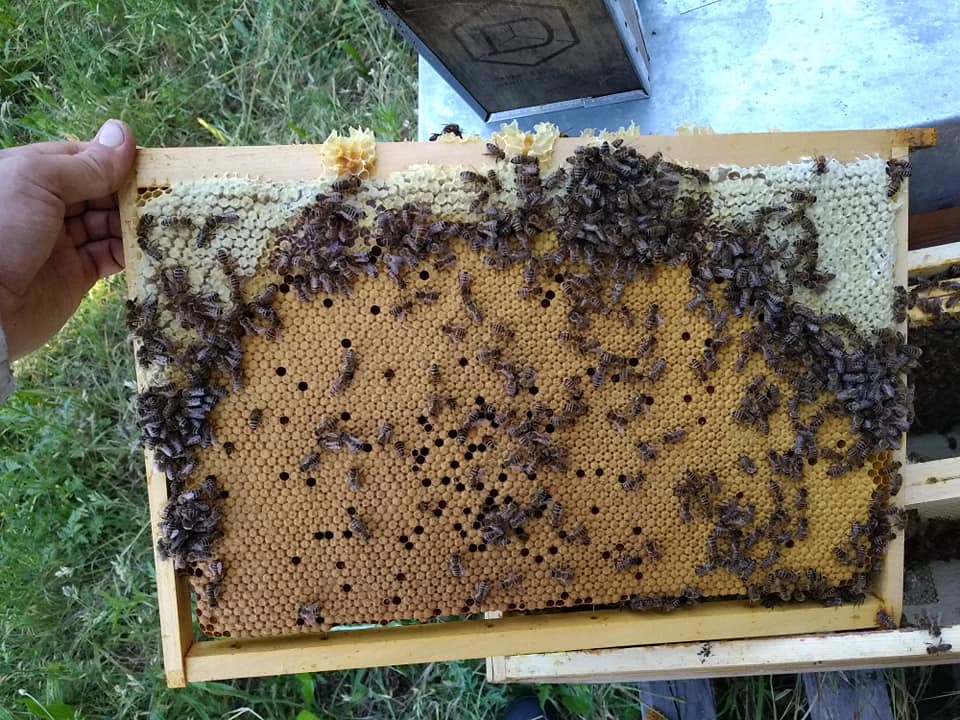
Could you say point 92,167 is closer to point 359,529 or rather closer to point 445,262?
point 445,262

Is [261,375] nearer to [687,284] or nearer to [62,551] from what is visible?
[687,284]

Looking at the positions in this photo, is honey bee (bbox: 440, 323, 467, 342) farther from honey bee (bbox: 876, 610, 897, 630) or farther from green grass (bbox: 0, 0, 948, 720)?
green grass (bbox: 0, 0, 948, 720)

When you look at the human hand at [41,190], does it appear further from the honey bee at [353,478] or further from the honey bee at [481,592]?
the honey bee at [481,592]

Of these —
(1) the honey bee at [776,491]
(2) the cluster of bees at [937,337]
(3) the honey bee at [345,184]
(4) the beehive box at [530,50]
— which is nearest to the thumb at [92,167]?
(3) the honey bee at [345,184]

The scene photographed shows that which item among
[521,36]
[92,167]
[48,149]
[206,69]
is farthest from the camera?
[206,69]

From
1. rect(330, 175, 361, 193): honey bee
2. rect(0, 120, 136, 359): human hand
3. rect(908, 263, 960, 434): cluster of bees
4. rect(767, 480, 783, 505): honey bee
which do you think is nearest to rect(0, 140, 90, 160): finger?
rect(0, 120, 136, 359): human hand

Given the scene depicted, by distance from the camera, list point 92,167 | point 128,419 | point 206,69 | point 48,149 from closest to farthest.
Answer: point 92,167
point 48,149
point 128,419
point 206,69

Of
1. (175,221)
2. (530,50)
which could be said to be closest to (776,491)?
(530,50)

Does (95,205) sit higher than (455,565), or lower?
higher
